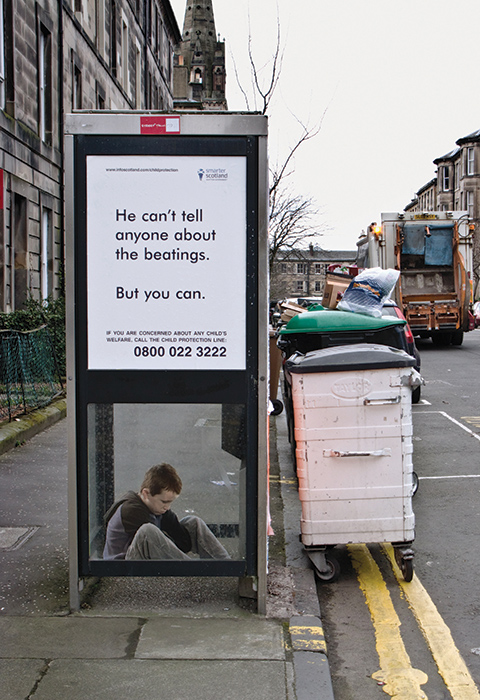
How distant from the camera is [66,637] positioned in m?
3.79

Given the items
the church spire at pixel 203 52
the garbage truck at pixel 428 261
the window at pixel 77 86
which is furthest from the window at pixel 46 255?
the church spire at pixel 203 52

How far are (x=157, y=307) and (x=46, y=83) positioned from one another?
16475 mm

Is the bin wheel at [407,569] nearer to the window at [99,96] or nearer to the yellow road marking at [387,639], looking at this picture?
the yellow road marking at [387,639]

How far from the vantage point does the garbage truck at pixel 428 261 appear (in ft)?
66.2

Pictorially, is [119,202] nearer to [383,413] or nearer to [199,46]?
[383,413]

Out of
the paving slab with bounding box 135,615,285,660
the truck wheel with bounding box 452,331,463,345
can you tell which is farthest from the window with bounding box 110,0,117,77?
the paving slab with bounding box 135,615,285,660

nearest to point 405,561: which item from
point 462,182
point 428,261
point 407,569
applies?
point 407,569

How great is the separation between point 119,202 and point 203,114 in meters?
0.66

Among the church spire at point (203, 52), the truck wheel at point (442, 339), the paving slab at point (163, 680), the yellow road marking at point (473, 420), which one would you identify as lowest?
the paving slab at point (163, 680)

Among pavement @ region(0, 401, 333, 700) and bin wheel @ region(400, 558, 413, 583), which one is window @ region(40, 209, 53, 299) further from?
bin wheel @ region(400, 558, 413, 583)

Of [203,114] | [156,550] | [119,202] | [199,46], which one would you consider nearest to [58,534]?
[156,550]

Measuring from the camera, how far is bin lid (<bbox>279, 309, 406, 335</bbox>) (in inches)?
250

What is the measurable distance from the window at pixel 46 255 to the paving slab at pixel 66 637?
14.7 m

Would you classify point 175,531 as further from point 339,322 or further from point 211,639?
point 339,322
